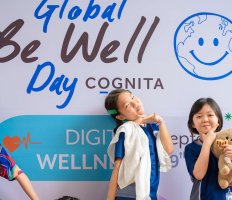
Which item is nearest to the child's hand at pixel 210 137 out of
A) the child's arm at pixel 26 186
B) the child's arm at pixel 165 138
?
the child's arm at pixel 165 138

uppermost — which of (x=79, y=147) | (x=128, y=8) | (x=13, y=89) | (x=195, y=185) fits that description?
(x=128, y=8)

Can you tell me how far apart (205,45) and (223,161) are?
1.95 ft

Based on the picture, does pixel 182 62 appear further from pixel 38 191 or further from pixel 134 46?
pixel 38 191

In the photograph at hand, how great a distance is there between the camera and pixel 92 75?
1.58m

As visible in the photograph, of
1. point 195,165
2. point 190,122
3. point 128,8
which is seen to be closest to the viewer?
point 195,165

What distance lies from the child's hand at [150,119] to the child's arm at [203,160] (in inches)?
8.6

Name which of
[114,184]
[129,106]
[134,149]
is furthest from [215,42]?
[114,184]

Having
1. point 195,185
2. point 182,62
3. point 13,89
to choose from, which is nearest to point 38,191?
point 13,89

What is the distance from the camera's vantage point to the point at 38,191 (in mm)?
1593

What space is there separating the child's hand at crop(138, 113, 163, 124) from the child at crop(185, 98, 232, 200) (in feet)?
0.47

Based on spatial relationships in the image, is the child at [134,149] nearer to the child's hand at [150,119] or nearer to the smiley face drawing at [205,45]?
the child's hand at [150,119]

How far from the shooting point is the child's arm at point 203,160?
1.27 metres

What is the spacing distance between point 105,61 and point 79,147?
0.44 m

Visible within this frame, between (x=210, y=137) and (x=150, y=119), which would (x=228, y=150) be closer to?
(x=210, y=137)
